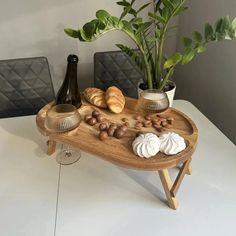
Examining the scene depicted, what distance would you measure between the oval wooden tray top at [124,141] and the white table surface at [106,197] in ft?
0.51

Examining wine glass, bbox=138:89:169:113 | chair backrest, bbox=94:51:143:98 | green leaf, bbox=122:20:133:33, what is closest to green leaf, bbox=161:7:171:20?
green leaf, bbox=122:20:133:33

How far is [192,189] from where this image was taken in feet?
3.23

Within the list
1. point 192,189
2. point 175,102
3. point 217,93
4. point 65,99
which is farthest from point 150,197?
point 217,93

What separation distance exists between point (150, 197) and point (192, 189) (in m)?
0.16

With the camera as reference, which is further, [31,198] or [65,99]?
[65,99]

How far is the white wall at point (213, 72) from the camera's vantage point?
1416 millimetres

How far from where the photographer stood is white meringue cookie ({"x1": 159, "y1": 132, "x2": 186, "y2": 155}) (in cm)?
87

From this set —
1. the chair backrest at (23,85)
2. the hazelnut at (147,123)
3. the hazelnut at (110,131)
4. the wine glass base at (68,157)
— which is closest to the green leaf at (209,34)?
the hazelnut at (147,123)

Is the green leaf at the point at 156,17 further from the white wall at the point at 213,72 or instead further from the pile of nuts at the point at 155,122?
the white wall at the point at 213,72

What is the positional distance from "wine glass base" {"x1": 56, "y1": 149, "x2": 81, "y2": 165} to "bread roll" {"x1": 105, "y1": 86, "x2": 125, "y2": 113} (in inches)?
9.5

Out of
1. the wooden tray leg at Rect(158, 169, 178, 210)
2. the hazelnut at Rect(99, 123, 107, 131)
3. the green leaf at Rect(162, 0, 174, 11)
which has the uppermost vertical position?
the green leaf at Rect(162, 0, 174, 11)

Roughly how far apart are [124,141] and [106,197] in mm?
204

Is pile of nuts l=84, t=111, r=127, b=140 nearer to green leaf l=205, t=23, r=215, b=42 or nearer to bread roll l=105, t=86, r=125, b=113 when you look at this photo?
bread roll l=105, t=86, r=125, b=113

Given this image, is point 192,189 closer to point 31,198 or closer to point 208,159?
point 208,159
